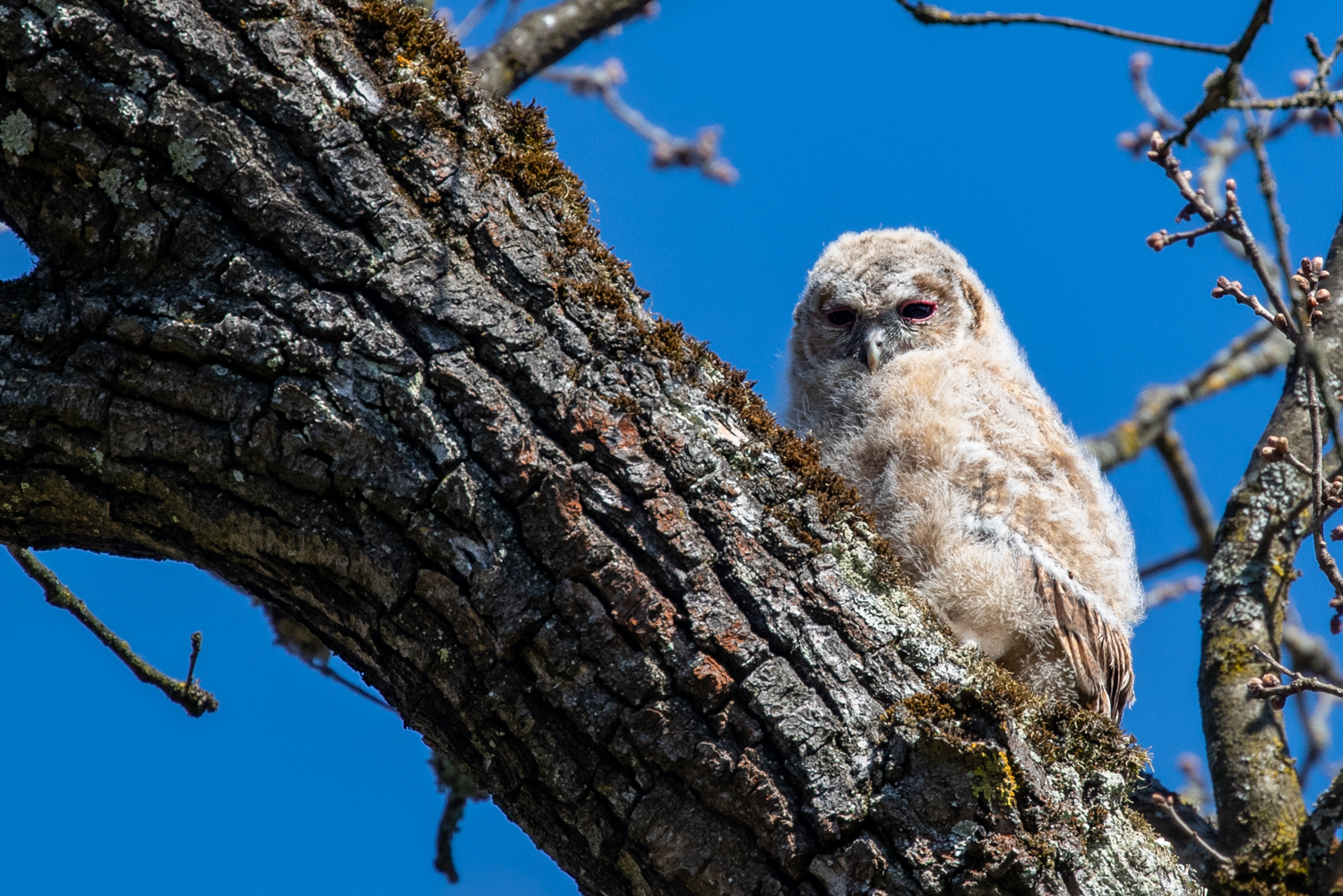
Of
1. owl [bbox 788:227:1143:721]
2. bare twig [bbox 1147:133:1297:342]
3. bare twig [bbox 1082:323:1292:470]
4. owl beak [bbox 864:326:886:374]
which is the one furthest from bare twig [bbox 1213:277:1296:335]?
bare twig [bbox 1082:323:1292:470]

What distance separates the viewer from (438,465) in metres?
2.00

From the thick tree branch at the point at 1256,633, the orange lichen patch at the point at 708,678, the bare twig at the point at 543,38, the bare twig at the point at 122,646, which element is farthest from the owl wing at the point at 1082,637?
the bare twig at the point at 543,38

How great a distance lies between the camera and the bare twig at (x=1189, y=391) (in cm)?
545

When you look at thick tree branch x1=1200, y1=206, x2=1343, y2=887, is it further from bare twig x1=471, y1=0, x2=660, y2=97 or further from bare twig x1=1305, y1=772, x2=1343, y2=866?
bare twig x1=471, y1=0, x2=660, y2=97

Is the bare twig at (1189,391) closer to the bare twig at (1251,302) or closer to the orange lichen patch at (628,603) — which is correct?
the bare twig at (1251,302)

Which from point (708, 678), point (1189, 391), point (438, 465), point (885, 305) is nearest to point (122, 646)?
point (438, 465)

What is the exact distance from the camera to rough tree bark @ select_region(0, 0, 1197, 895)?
201 cm

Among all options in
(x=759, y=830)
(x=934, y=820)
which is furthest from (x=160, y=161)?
(x=934, y=820)

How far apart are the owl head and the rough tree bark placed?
2308 millimetres

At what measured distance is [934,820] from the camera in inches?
78.9

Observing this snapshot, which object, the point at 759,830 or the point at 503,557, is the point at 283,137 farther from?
the point at 759,830

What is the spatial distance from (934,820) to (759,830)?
331 millimetres

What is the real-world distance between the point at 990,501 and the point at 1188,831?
1.22 meters

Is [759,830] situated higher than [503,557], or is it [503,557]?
[503,557]
